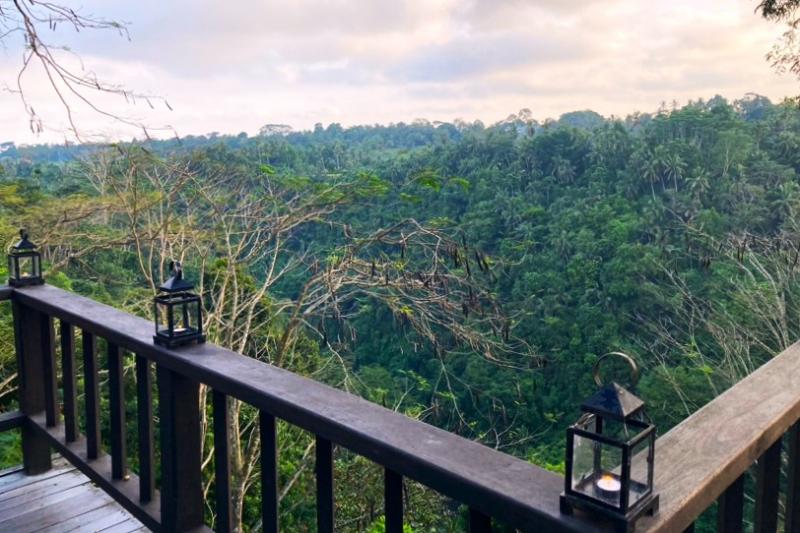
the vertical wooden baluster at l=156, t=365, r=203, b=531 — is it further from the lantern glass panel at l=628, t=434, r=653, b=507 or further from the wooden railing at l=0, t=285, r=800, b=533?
the lantern glass panel at l=628, t=434, r=653, b=507

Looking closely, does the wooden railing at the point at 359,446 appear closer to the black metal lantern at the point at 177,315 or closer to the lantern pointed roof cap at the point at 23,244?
the black metal lantern at the point at 177,315

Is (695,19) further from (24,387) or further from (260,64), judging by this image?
(24,387)

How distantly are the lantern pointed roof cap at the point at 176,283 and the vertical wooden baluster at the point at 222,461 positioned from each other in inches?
11.0

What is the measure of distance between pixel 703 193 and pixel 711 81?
15.1 feet

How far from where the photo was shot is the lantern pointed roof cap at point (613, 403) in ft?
2.04

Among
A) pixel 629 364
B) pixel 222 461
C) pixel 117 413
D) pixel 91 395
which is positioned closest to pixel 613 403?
pixel 629 364

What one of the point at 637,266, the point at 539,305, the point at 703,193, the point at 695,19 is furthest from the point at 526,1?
the point at 703,193

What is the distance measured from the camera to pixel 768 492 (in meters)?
0.98

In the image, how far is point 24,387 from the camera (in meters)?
2.00

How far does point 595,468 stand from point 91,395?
1.45 m

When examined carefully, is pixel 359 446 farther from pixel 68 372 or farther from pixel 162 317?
pixel 68 372

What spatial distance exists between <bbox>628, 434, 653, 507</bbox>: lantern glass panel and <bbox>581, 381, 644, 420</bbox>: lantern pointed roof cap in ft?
0.11

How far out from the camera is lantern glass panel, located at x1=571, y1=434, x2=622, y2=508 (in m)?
0.63

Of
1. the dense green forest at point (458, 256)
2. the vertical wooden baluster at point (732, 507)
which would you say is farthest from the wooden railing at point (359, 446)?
the dense green forest at point (458, 256)
